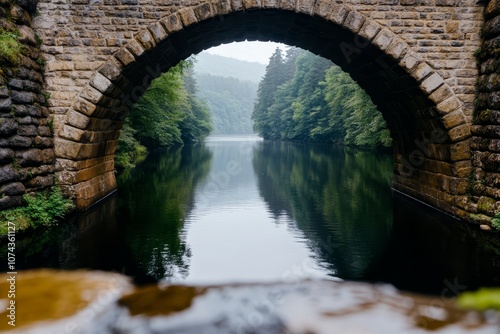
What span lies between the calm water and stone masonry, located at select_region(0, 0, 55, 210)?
3.57ft

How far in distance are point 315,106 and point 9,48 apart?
39.4 m

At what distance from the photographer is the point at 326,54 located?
11.4m

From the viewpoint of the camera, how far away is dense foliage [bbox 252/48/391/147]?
25605 mm

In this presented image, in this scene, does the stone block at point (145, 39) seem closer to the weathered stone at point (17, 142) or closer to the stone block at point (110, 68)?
the stone block at point (110, 68)

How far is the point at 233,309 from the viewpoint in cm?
451

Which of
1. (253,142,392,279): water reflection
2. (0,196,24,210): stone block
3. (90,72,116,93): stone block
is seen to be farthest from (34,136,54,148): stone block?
(253,142,392,279): water reflection

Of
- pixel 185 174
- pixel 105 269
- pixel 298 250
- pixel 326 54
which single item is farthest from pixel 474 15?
pixel 185 174

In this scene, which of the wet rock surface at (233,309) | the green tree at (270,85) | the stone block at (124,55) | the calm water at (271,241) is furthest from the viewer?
the green tree at (270,85)

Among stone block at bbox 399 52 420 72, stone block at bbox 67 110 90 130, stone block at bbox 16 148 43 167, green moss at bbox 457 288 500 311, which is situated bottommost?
green moss at bbox 457 288 500 311

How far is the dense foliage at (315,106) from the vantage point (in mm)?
25605

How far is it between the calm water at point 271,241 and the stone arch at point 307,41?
104 centimetres

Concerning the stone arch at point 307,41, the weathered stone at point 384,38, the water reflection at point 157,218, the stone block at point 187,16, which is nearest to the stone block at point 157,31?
the stone arch at point 307,41

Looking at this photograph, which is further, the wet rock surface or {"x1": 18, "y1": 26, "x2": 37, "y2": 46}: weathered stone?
{"x1": 18, "y1": 26, "x2": 37, "y2": 46}: weathered stone

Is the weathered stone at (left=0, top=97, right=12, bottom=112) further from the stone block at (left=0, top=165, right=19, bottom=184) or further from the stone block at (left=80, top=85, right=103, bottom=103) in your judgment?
the stone block at (left=80, top=85, right=103, bottom=103)
